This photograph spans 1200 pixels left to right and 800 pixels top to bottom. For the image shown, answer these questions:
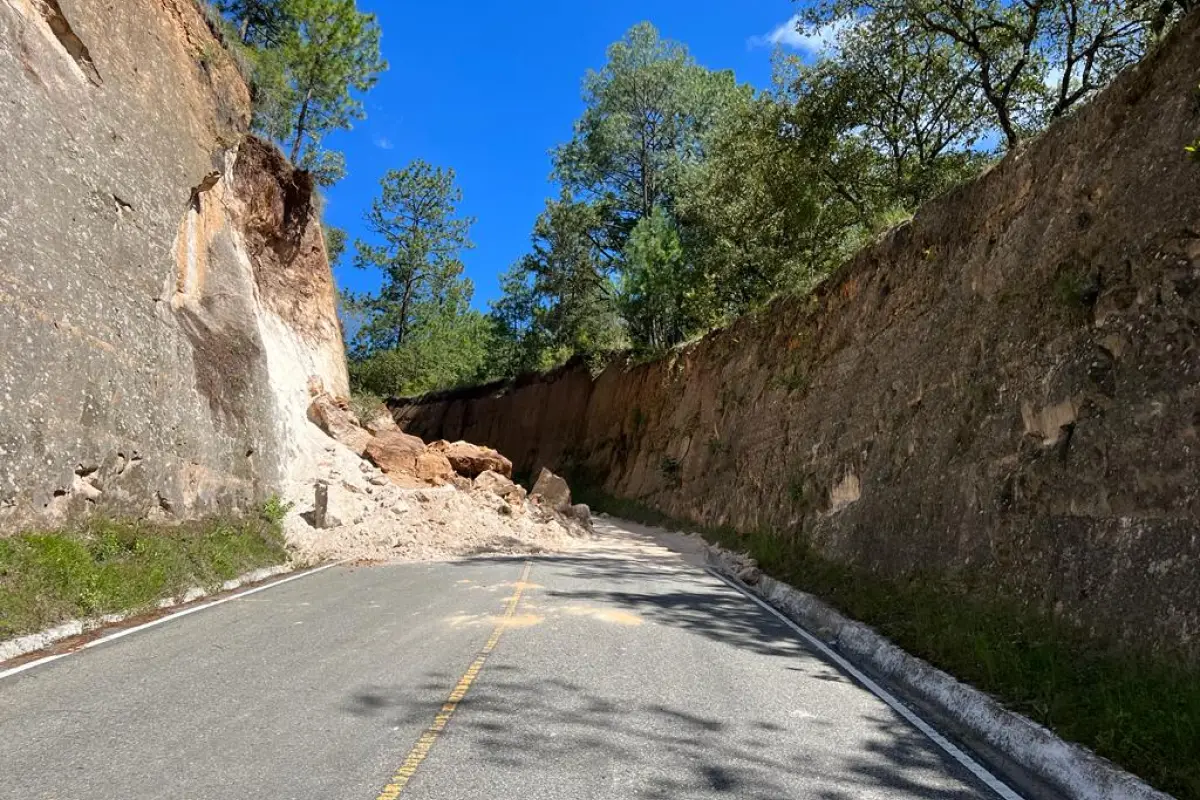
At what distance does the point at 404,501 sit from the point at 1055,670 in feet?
58.0

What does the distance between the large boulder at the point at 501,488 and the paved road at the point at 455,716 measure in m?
15.3

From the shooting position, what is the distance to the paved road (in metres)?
4.18

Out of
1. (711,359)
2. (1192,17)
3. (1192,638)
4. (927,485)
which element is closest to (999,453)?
(927,485)

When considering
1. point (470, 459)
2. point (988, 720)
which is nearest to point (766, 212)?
point (470, 459)

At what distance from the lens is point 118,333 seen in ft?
39.3

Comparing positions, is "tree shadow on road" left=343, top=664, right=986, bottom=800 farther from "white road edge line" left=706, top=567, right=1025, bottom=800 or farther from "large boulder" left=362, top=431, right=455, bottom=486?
"large boulder" left=362, top=431, right=455, bottom=486

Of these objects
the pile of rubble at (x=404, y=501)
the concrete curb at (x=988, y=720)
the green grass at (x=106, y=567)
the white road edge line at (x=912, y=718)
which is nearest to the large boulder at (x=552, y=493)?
the pile of rubble at (x=404, y=501)

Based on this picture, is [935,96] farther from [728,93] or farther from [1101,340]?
[728,93]

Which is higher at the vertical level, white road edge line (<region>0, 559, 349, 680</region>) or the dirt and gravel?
the dirt and gravel

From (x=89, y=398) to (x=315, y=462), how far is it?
10.7m

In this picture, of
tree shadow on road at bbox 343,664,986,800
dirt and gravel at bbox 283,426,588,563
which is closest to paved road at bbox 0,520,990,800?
tree shadow on road at bbox 343,664,986,800

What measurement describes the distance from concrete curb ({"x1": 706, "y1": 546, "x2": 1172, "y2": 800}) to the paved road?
0.51 meters

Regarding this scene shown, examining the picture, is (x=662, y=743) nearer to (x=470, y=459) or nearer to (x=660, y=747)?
(x=660, y=747)

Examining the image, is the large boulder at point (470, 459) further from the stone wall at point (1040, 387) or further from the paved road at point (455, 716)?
the paved road at point (455, 716)
